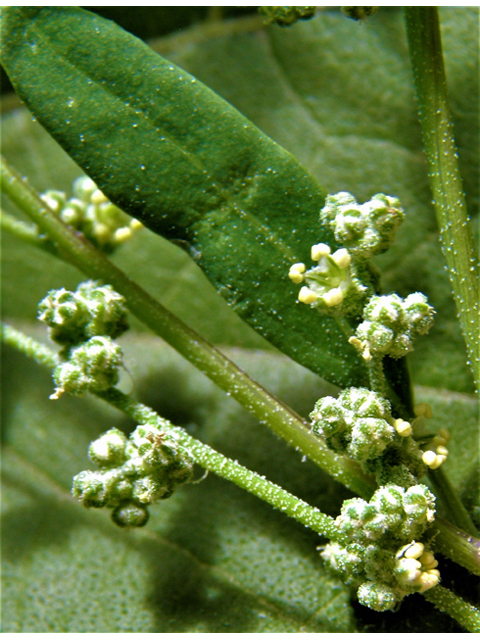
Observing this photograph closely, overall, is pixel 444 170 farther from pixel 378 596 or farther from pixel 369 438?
pixel 378 596

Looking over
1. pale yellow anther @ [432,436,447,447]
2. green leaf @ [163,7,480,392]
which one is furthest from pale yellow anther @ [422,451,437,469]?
green leaf @ [163,7,480,392]

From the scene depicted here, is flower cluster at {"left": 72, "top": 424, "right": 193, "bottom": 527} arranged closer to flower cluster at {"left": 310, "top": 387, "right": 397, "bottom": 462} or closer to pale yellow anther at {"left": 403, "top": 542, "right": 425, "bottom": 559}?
flower cluster at {"left": 310, "top": 387, "right": 397, "bottom": 462}

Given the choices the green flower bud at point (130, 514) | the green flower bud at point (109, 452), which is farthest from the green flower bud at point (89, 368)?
the green flower bud at point (130, 514)

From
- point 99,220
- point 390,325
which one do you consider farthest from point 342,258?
point 99,220

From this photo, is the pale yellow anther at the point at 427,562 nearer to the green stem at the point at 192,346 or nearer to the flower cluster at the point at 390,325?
→ the green stem at the point at 192,346

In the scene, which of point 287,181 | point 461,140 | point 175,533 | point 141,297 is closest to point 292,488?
point 175,533

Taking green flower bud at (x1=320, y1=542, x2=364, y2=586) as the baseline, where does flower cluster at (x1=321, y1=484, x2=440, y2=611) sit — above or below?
above
